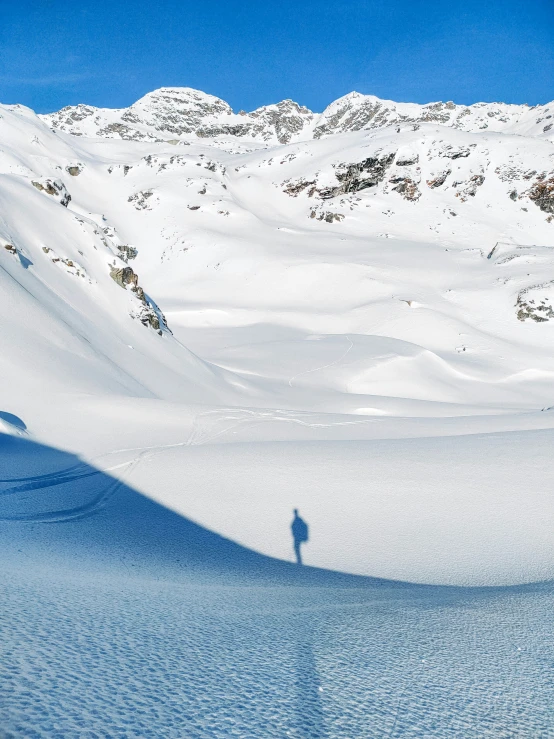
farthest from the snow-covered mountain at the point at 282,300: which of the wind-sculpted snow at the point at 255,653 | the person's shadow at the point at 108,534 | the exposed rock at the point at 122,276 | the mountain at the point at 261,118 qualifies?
the mountain at the point at 261,118

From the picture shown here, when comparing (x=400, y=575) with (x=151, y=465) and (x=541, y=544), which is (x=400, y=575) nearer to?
(x=541, y=544)

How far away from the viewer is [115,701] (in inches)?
60.1

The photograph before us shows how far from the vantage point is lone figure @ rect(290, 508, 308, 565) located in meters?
4.76

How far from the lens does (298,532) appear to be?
5062 millimetres

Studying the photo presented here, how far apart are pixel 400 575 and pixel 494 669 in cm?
204

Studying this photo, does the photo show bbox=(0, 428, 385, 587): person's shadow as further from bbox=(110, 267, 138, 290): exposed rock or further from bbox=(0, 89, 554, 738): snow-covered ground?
bbox=(110, 267, 138, 290): exposed rock

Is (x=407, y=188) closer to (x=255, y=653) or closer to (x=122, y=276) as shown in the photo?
(x=122, y=276)

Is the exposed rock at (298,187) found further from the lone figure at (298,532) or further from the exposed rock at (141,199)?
the lone figure at (298,532)

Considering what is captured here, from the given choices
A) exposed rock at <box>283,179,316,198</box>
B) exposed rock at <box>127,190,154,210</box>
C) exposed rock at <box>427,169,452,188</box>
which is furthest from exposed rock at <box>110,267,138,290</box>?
exposed rock at <box>427,169,452,188</box>

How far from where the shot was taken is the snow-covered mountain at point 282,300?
8.84 meters

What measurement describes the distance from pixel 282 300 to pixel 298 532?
104 feet

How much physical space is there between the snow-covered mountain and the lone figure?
17 centimetres

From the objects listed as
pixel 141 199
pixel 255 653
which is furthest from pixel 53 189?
pixel 141 199

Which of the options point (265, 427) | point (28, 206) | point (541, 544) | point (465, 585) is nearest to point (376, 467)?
point (541, 544)
